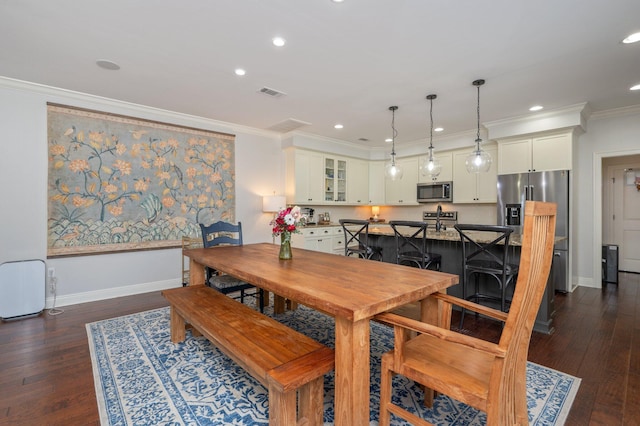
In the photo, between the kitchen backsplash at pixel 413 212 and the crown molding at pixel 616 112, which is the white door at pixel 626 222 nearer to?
the crown molding at pixel 616 112

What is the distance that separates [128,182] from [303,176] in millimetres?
2773

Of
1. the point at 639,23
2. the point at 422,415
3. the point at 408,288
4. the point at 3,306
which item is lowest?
the point at 422,415

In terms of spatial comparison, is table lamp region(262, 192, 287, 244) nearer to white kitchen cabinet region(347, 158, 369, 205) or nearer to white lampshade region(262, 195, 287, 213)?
white lampshade region(262, 195, 287, 213)

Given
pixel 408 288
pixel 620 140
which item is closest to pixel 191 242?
pixel 408 288

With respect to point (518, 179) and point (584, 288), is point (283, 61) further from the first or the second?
point (584, 288)

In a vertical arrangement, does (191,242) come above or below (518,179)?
below

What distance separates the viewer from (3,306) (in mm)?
3160

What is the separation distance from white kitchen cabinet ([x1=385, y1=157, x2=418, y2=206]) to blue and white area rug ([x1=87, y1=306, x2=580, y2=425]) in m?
4.15

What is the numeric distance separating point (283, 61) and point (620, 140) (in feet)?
15.9

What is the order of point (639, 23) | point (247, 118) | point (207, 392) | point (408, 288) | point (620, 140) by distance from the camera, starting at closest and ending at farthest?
point (408, 288)
point (207, 392)
point (639, 23)
point (620, 140)
point (247, 118)


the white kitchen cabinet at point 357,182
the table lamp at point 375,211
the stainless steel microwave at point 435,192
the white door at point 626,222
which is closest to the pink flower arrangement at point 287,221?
the white kitchen cabinet at point 357,182

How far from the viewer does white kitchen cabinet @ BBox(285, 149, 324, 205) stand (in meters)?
5.48

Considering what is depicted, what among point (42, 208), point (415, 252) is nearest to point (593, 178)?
point (415, 252)

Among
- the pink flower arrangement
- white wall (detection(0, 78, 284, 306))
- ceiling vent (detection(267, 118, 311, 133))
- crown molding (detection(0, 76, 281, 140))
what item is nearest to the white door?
ceiling vent (detection(267, 118, 311, 133))
